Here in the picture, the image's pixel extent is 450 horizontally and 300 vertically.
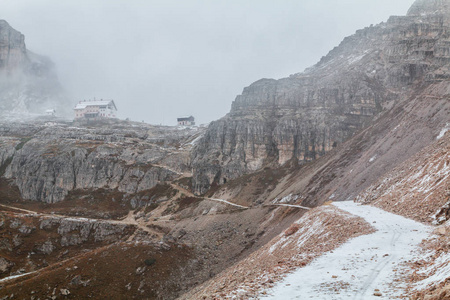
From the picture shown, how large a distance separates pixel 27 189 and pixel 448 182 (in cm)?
16982

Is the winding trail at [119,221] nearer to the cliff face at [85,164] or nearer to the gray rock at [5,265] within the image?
the cliff face at [85,164]

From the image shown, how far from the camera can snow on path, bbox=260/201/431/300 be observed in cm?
1298

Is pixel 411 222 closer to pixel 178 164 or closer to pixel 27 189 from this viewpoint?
pixel 178 164

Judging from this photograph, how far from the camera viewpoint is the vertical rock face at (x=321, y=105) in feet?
393

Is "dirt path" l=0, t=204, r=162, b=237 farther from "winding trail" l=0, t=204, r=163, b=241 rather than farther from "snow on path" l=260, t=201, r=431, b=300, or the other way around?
"snow on path" l=260, t=201, r=431, b=300

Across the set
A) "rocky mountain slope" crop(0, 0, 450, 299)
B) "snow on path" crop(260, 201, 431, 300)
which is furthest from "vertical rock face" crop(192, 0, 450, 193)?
"snow on path" crop(260, 201, 431, 300)

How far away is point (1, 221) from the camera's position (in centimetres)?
9400

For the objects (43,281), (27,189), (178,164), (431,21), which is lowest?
(43,281)

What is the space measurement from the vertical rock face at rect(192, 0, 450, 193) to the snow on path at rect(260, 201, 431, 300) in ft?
329

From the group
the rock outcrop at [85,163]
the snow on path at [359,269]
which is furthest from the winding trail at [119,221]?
the snow on path at [359,269]

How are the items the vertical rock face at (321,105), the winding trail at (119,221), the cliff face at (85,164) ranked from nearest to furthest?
the winding trail at (119,221) < the vertical rock face at (321,105) < the cliff face at (85,164)

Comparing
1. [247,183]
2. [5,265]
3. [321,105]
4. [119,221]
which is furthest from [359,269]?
[321,105]

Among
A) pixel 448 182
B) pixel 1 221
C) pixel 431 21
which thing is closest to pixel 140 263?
pixel 448 182

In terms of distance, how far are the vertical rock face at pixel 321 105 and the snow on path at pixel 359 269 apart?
100230 mm
